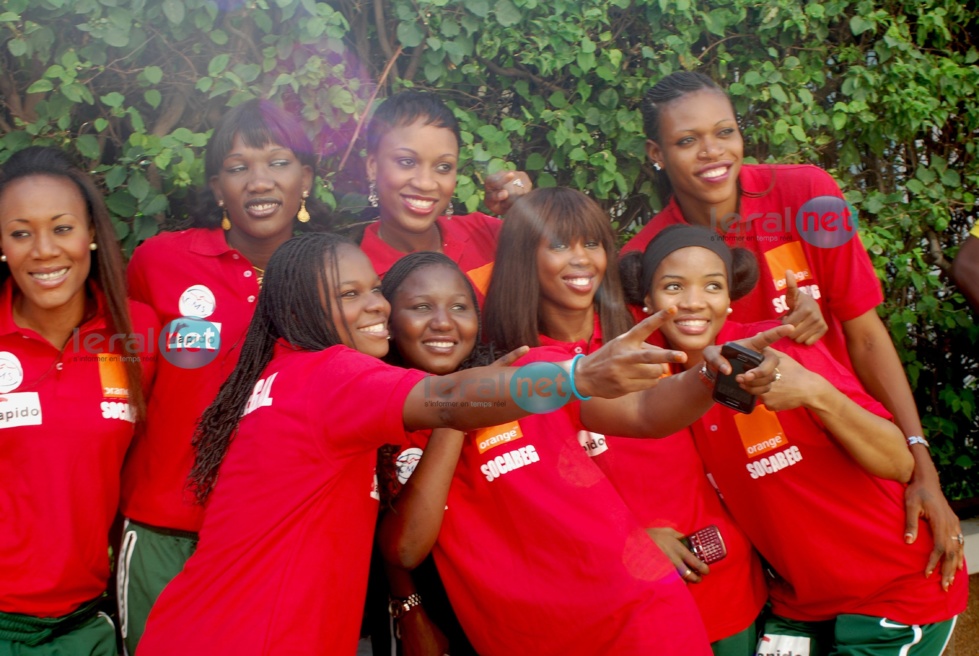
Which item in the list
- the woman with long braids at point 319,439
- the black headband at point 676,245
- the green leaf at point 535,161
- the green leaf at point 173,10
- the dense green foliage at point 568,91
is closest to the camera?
the woman with long braids at point 319,439

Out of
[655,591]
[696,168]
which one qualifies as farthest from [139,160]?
[655,591]

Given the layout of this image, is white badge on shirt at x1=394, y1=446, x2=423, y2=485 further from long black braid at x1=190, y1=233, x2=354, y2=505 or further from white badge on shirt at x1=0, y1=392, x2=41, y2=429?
white badge on shirt at x1=0, y1=392, x2=41, y2=429

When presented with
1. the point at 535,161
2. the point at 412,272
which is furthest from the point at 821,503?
the point at 535,161

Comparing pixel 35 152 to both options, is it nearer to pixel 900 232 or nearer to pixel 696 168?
pixel 696 168

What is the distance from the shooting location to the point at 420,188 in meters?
3.38

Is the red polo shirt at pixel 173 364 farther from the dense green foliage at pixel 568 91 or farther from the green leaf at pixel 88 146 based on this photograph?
the green leaf at pixel 88 146

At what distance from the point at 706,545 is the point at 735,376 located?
2.64ft

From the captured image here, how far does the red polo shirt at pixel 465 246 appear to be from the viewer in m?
3.41

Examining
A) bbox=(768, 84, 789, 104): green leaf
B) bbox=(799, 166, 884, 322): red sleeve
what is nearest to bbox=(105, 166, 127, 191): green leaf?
bbox=(799, 166, 884, 322): red sleeve

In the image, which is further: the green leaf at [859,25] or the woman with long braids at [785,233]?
the green leaf at [859,25]

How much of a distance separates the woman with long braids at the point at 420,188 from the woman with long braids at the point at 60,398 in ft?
2.86

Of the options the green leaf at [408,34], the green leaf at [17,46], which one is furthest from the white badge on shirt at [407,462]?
the green leaf at [17,46]

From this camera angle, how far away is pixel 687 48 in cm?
408

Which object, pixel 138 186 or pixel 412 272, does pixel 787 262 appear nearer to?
pixel 412 272
